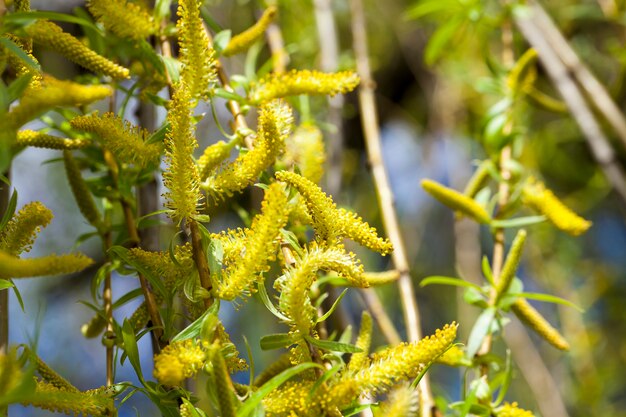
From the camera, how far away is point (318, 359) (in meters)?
0.44

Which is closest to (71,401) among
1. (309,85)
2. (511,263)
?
(309,85)

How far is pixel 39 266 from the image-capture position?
337 millimetres

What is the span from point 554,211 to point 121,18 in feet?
1.60

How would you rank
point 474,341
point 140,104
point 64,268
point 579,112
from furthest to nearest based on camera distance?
point 579,112
point 140,104
point 474,341
point 64,268

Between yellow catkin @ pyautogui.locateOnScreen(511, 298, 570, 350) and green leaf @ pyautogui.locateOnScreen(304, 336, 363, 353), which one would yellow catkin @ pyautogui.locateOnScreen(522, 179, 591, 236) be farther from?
green leaf @ pyautogui.locateOnScreen(304, 336, 363, 353)

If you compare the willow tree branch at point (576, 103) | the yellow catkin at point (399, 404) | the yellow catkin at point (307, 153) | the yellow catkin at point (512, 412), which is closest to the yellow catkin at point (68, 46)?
the yellow catkin at point (307, 153)

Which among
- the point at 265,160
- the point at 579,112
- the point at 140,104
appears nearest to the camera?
the point at 265,160

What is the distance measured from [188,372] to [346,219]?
0.14 m

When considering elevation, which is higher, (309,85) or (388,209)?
(309,85)

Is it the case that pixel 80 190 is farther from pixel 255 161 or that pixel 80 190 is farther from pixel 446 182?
pixel 446 182

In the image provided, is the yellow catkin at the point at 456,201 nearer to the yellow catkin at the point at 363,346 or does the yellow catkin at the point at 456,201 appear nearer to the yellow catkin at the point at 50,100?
the yellow catkin at the point at 363,346

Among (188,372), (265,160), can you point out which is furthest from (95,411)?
(265,160)

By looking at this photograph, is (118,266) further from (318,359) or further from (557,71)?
(557,71)

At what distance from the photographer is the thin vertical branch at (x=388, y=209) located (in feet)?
2.19
